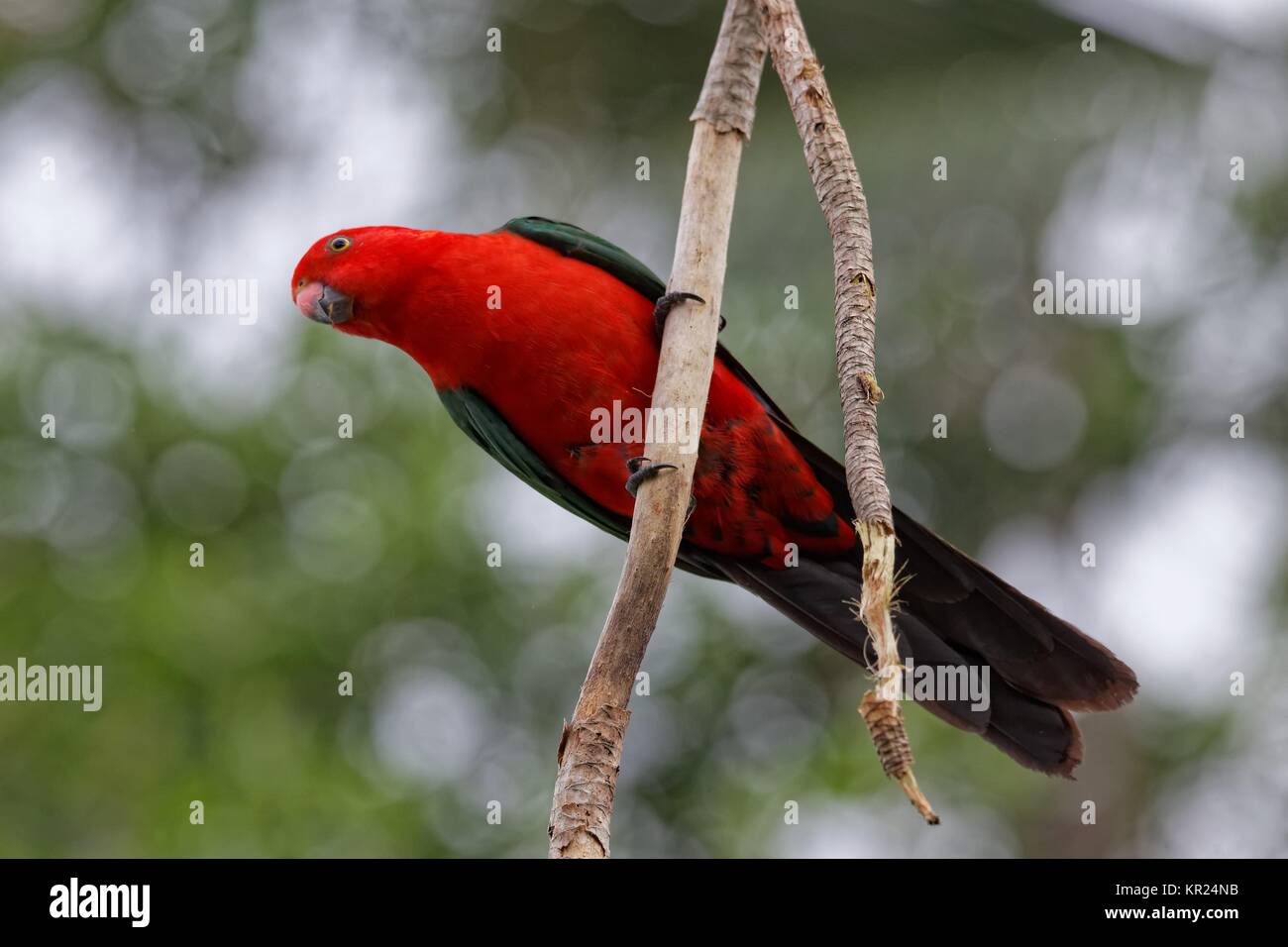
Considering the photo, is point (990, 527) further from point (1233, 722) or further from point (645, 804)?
point (645, 804)

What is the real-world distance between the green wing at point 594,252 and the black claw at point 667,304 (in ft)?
0.87

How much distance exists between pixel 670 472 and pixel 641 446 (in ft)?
2.91

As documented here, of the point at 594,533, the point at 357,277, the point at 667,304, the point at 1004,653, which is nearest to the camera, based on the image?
the point at 667,304

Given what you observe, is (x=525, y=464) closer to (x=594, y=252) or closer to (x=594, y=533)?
(x=594, y=252)

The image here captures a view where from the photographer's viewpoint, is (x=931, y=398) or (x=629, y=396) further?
(x=931, y=398)

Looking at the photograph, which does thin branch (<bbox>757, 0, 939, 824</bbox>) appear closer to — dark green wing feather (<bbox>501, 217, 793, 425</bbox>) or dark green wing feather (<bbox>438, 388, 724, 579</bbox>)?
dark green wing feather (<bbox>501, 217, 793, 425</bbox>)

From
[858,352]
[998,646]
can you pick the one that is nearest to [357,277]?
[858,352]

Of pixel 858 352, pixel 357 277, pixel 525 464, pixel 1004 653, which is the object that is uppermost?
pixel 357 277

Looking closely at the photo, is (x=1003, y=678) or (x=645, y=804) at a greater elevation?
(x=1003, y=678)

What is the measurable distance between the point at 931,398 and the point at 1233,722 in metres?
2.65

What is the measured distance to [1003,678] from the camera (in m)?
3.85

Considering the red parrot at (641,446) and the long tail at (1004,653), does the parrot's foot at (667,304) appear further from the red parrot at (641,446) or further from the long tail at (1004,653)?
the long tail at (1004,653)

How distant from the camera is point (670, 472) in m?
2.97

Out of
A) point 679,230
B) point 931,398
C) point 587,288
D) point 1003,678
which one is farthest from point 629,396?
point 931,398
